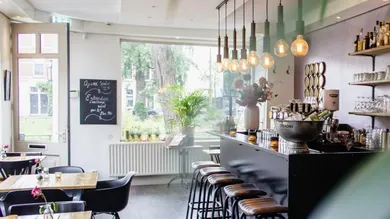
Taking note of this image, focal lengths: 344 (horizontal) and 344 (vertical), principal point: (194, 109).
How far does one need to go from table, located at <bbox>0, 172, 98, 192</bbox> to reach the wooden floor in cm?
136

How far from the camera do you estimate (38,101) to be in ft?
18.9

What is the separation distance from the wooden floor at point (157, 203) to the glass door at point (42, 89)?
136cm

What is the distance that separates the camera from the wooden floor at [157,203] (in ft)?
16.3

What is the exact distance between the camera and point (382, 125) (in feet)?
15.6

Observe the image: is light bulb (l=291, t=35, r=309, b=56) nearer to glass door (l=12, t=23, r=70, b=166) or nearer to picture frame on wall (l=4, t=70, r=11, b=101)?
glass door (l=12, t=23, r=70, b=166)

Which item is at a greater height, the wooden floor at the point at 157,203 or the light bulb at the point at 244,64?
the light bulb at the point at 244,64

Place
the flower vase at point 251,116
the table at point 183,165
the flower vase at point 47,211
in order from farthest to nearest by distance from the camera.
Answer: the table at point 183,165 → the flower vase at point 251,116 → the flower vase at point 47,211

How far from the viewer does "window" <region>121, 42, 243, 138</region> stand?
22.9ft

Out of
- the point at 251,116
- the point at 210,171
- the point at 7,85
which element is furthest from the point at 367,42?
the point at 7,85

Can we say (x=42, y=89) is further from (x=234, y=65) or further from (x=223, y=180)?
(x=223, y=180)

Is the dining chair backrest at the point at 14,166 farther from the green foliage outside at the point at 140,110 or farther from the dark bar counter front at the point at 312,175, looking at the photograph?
the dark bar counter front at the point at 312,175

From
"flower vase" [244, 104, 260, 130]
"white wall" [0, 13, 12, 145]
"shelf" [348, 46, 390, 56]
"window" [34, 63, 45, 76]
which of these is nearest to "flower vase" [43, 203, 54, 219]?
"flower vase" [244, 104, 260, 130]

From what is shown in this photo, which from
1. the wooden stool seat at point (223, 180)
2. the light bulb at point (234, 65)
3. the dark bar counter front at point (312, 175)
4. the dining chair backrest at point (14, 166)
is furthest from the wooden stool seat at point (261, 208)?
the dining chair backrest at point (14, 166)

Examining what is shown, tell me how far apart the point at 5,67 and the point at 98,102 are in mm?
1737
